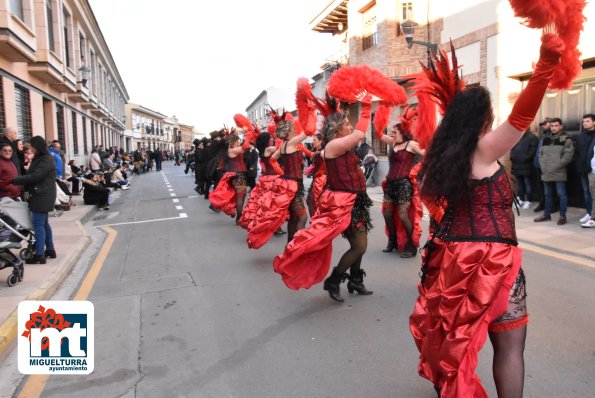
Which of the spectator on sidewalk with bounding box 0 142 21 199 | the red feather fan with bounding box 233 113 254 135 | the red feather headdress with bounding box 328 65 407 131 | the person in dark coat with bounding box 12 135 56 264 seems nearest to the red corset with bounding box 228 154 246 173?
the red feather fan with bounding box 233 113 254 135

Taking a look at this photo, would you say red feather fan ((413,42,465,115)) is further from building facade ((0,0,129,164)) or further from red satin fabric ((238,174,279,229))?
building facade ((0,0,129,164))

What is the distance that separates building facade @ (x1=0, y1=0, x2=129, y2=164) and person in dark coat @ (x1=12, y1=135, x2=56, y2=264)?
234 inches

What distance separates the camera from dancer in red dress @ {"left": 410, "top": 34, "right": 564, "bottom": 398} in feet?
7.86

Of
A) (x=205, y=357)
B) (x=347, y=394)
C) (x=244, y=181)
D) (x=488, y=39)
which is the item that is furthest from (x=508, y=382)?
(x=488, y=39)

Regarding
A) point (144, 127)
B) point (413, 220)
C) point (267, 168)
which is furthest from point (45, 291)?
point (144, 127)

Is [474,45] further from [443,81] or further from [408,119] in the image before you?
[443,81]

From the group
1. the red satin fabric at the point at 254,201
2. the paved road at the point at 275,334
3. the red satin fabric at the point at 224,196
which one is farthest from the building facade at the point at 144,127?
the paved road at the point at 275,334

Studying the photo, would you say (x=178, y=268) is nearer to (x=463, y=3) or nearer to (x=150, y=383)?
(x=150, y=383)

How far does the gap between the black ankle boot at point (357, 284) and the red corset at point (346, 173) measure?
0.95 meters

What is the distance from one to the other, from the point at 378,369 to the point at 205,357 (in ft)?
4.36

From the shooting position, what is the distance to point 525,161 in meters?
10.5

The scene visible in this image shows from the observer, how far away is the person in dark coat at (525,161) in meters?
10.4

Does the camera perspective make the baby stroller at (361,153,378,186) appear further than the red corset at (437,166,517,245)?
Yes

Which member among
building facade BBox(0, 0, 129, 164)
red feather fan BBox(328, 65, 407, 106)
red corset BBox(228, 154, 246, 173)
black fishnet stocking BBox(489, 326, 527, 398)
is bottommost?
black fishnet stocking BBox(489, 326, 527, 398)
